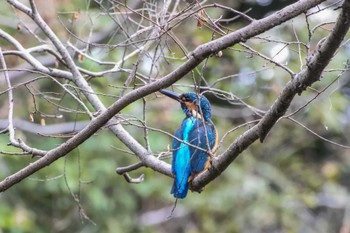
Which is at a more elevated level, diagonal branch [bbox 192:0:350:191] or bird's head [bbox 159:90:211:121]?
diagonal branch [bbox 192:0:350:191]

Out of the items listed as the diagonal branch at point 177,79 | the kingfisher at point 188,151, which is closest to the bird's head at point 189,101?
the kingfisher at point 188,151

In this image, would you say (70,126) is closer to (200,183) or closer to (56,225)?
(56,225)

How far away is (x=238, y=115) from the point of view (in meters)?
8.23

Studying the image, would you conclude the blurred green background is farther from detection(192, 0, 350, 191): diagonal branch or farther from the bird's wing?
detection(192, 0, 350, 191): diagonal branch

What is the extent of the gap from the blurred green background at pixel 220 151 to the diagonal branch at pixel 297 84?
11.5 feet

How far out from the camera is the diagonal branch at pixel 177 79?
2645mm

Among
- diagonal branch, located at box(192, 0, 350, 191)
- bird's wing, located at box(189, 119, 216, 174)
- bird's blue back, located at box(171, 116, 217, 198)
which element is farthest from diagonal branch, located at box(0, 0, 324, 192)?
bird's wing, located at box(189, 119, 216, 174)

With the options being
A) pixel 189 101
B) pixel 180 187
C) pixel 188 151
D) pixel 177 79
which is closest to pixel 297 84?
pixel 177 79

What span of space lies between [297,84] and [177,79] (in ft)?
1.32

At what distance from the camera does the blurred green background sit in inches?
276

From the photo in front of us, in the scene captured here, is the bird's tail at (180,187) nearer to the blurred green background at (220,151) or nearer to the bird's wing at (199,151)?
the bird's wing at (199,151)

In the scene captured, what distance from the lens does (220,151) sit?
6.94 metres

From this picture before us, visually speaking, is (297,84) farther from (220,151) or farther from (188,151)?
(220,151)

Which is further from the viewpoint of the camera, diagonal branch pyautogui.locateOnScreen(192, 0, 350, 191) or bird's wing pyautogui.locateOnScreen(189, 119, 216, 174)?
bird's wing pyautogui.locateOnScreen(189, 119, 216, 174)
